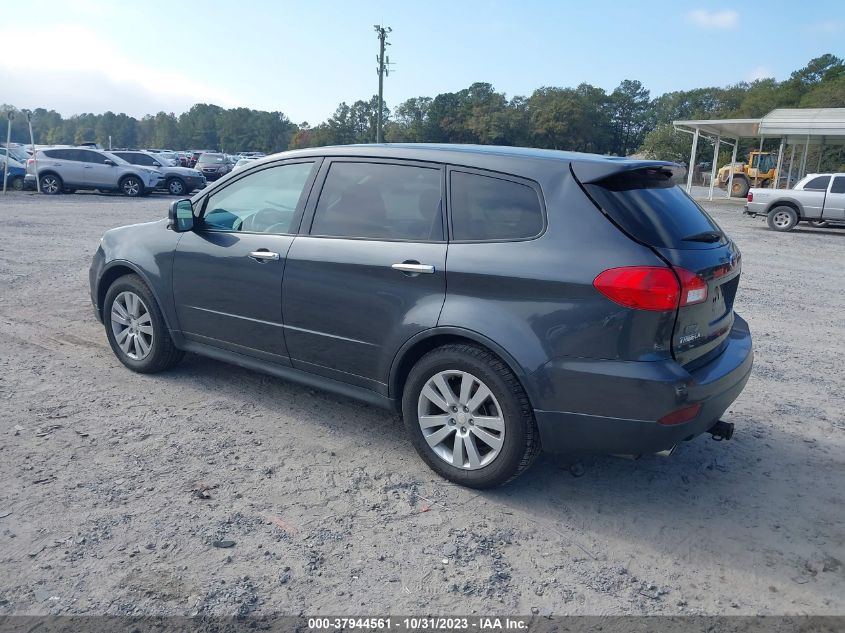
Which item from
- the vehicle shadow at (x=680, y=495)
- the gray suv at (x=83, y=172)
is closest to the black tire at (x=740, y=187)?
the gray suv at (x=83, y=172)

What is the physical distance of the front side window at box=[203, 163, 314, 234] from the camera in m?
4.36

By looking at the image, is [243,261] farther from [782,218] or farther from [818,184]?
[818,184]

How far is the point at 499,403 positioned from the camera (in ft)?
11.1

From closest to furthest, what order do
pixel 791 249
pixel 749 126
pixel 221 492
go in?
1. pixel 221 492
2. pixel 791 249
3. pixel 749 126

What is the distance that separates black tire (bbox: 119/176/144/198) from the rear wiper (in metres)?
23.7

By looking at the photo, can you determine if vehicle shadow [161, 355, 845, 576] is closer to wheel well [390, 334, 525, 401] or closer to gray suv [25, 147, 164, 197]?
wheel well [390, 334, 525, 401]

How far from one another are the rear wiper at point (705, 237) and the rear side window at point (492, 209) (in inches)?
29.1

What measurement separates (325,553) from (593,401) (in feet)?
4.56

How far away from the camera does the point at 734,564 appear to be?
10.0 ft

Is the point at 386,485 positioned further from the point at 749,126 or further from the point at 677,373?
the point at 749,126

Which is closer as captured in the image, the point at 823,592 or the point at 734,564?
the point at 823,592

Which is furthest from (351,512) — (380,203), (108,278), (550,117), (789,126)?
(550,117)

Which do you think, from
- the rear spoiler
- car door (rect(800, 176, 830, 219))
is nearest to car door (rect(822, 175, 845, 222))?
car door (rect(800, 176, 830, 219))

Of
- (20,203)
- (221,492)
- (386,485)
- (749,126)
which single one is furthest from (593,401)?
(749,126)
